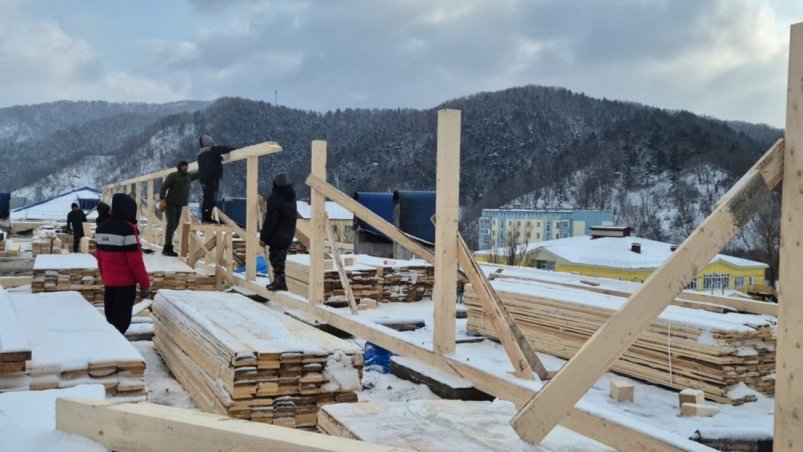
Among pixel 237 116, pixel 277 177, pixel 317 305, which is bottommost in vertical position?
pixel 317 305

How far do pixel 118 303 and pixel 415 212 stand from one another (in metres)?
12.1

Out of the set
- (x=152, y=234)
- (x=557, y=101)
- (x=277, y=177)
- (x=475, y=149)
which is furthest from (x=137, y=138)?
(x=277, y=177)

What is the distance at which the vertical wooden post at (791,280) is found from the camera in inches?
97.6

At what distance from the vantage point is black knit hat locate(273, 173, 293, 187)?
8297mm

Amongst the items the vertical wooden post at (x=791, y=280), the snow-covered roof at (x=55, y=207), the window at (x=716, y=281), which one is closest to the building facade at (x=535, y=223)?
the window at (x=716, y=281)

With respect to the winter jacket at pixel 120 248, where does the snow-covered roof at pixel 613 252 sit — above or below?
below

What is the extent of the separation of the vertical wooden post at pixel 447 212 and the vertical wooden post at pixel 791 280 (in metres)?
2.73

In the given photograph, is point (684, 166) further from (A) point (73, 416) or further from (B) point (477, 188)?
(A) point (73, 416)

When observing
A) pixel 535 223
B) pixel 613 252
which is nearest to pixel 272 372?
pixel 613 252

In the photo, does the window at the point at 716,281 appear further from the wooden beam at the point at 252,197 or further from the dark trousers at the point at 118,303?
the dark trousers at the point at 118,303

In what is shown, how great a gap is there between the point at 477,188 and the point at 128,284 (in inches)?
4132

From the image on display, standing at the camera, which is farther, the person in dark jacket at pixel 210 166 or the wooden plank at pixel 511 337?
the person in dark jacket at pixel 210 166

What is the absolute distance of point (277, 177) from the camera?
8.30 meters

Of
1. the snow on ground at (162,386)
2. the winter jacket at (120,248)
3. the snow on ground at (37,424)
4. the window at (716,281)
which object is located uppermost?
the winter jacket at (120,248)
